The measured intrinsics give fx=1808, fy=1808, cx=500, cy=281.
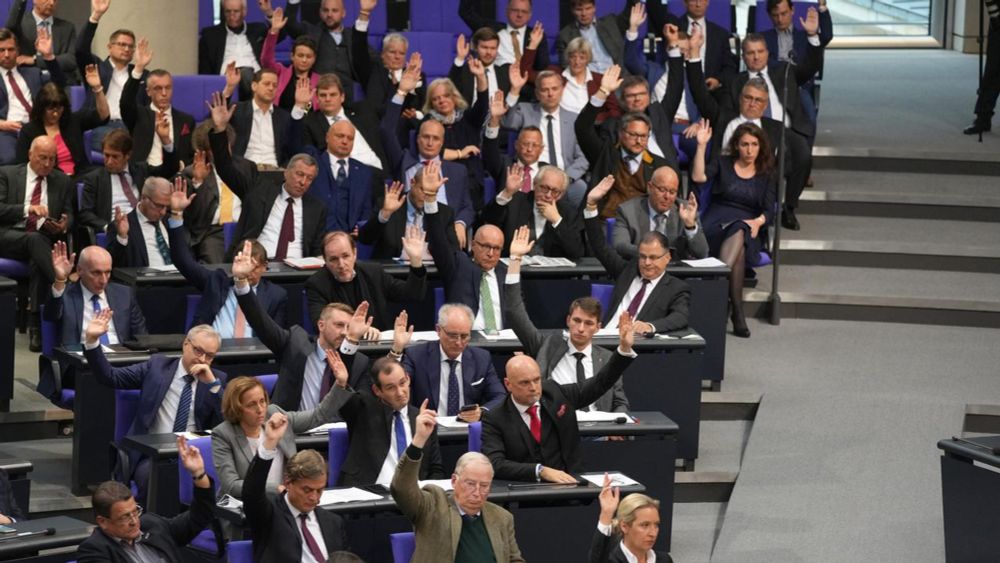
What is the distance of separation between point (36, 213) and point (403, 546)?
3030 mm

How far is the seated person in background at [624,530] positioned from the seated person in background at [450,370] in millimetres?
1202

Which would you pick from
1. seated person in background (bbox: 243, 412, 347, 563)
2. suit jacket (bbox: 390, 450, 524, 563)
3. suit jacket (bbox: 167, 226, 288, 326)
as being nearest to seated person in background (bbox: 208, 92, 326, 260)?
suit jacket (bbox: 167, 226, 288, 326)

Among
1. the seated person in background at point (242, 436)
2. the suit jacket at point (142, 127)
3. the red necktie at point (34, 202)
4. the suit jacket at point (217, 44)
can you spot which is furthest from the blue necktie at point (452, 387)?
the suit jacket at point (217, 44)

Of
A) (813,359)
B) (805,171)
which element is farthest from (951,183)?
(813,359)

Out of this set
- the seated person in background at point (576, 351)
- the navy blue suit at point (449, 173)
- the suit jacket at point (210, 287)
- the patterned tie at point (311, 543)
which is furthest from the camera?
the navy blue suit at point (449, 173)

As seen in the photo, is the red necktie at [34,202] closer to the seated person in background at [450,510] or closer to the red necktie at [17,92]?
the red necktie at [17,92]

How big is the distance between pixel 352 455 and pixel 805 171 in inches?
153

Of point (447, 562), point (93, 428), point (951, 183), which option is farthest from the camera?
point (951, 183)

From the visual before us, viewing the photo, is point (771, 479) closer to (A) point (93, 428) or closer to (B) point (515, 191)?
(B) point (515, 191)

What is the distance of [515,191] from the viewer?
834cm

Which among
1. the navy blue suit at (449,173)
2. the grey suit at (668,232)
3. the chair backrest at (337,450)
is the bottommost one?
the chair backrest at (337,450)

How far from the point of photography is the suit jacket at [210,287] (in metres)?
7.45

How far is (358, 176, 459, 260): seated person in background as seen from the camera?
808 centimetres

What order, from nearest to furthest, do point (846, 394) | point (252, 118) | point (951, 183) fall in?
point (846, 394), point (252, 118), point (951, 183)
